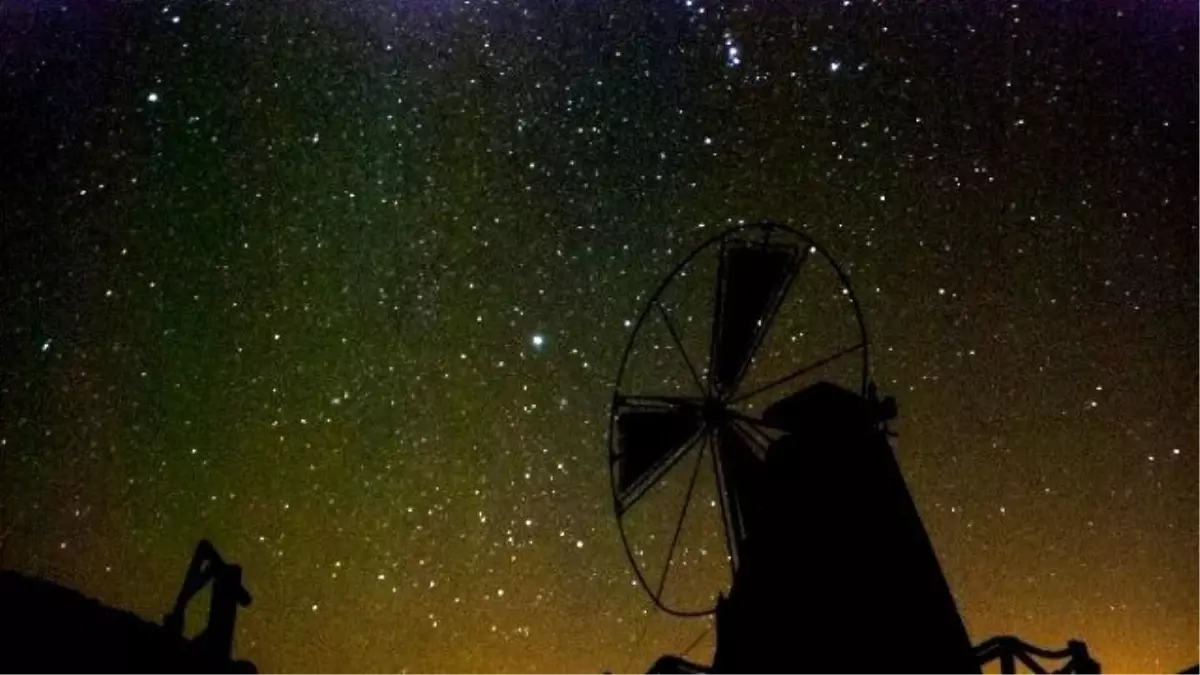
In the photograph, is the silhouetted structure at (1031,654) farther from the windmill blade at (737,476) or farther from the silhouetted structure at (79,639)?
the silhouetted structure at (79,639)

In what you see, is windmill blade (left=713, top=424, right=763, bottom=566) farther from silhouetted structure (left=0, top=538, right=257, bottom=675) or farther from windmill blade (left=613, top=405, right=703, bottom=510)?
silhouetted structure (left=0, top=538, right=257, bottom=675)

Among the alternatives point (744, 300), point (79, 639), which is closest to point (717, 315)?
point (744, 300)

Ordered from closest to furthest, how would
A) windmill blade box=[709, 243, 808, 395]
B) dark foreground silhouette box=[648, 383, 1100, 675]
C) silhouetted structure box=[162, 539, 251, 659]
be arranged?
1. silhouetted structure box=[162, 539, 251, 659]
2. dark foreground silhouette box=[648, 383, 1100, 675]
3. windmill blade box=[709, 243, 808, 395]

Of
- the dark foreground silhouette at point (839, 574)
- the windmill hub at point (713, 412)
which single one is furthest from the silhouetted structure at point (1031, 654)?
the windmill hub at point (713, 412)

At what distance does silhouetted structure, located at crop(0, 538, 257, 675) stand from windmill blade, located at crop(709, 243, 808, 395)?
19.4 ft

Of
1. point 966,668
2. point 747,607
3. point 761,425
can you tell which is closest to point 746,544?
point 747,607

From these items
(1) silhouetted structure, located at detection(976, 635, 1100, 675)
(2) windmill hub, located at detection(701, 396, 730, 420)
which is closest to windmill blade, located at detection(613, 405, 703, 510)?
(2) windmill hub, located at detection(701, 396, 730, 420)

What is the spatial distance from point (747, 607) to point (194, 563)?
170 inches

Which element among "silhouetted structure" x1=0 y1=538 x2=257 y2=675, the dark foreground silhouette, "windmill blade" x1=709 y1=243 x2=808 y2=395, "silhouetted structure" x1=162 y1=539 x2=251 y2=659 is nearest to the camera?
"silhouetted structure" x1=0 y1=538 x2=257 y2=675

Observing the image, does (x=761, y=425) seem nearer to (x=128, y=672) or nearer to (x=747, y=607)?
(x=747, y=607)

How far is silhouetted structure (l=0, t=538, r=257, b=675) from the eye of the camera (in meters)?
5.43

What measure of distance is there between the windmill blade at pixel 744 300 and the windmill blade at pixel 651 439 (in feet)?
1.67

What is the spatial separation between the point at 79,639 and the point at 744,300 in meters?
6.74

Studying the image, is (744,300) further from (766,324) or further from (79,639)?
(79,639)
